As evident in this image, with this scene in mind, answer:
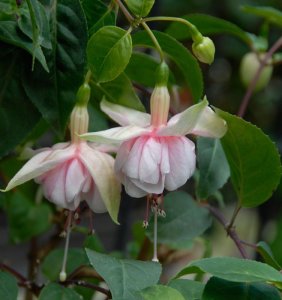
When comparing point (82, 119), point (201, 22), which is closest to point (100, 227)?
point (201, 22)

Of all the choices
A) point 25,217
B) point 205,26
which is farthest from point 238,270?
point 25,217

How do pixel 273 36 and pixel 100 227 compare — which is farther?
pixel 100 227

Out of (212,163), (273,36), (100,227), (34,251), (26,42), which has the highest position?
(26,42)

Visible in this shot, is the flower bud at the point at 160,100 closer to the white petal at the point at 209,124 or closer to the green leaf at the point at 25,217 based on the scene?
the white petal at the point at 209,124

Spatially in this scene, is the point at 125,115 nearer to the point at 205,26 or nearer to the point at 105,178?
the point at 105,178

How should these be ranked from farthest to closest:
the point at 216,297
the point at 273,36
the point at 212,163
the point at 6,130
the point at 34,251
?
the point at 273,36
the point at 34,251
the point at 212,163
the point at 6,130
the point at 216,297

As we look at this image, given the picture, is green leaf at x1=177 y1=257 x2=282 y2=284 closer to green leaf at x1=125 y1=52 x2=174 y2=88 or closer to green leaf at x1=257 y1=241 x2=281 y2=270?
green leaf at x1=257 y1=241 x2=281 y2=270

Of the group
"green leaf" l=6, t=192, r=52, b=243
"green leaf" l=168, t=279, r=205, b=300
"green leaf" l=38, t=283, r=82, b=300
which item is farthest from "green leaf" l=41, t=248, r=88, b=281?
"green leaf" l=168, t=279, r=205, b=300

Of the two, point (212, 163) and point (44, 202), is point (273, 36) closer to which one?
point (44, 202)

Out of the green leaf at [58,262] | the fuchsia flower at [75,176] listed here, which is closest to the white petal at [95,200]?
the fuchsia flower at [75,176]
